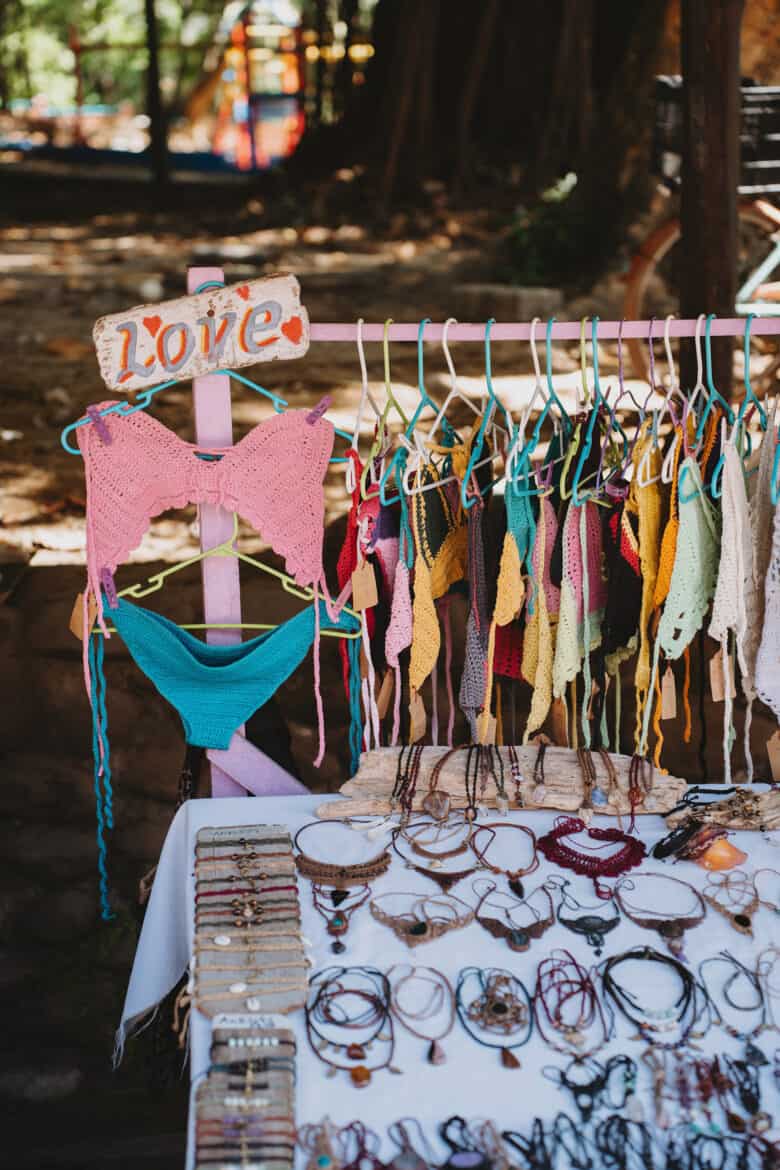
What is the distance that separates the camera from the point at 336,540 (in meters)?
4.50

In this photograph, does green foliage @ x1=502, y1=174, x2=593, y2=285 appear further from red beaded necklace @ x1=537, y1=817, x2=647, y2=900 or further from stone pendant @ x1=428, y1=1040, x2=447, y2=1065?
stone pendant @ x1=428, y1=1040, x2=447, y2=1065

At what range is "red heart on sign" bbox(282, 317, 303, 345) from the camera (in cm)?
221

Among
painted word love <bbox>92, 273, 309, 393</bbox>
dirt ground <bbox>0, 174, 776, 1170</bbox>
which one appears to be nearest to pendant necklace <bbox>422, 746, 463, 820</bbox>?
dirt ground <bbox>0, 174, 776, 1170</bbox>

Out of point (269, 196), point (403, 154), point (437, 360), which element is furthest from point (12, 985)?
point (269, 196)

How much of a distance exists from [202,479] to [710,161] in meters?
2.45

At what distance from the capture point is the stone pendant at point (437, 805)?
2.27 metres

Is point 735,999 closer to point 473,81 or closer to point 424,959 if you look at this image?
point 424,959

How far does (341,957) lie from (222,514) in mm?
853

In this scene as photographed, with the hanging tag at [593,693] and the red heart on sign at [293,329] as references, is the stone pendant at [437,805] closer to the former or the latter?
the hanging tag at [593,693]

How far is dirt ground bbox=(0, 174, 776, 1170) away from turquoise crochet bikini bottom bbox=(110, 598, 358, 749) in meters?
0.62

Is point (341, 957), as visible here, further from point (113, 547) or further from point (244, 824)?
point (113, 547)

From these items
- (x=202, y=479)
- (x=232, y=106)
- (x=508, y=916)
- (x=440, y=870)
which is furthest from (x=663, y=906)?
(x=232, y=106)

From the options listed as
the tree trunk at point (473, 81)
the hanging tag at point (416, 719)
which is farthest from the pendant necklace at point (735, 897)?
the tree trunk at point (473, 81)

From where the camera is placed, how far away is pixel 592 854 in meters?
2.19
